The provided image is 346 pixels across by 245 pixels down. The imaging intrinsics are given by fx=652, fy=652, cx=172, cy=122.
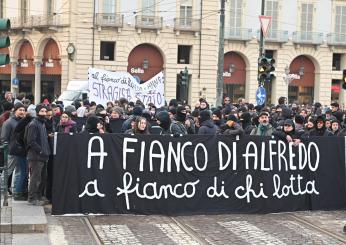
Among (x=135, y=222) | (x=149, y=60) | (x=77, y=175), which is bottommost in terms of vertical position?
(x=135, y=222)

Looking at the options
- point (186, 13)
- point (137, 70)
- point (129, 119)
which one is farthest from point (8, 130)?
point (186, 13)

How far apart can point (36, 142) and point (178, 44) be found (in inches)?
1510

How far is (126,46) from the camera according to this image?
46656 mm

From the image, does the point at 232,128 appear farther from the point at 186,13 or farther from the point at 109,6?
the point at 186,13

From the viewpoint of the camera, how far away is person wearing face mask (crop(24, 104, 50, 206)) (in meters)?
10.6

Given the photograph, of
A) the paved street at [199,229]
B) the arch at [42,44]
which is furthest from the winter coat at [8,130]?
the arch at [42,44]

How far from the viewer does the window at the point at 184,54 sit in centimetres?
4884

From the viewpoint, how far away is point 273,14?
51094mm

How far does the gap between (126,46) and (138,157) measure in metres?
36.7

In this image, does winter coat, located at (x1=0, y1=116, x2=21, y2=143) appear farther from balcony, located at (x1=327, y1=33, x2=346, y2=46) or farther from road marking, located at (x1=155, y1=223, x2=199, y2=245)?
balcony, located at (x1=327, y1=33, x2=346, y2=46)

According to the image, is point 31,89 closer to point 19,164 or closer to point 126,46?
point 126,46

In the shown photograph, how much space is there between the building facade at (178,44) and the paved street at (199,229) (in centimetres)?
3330

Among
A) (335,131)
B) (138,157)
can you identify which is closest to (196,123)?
(335,131)

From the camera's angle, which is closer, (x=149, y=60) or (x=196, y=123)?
(x=196, y=123)
